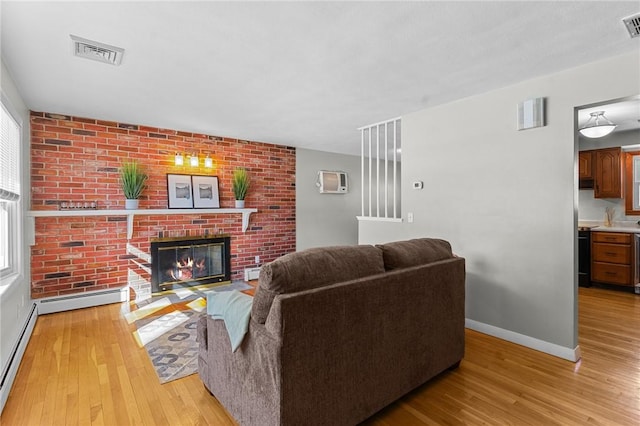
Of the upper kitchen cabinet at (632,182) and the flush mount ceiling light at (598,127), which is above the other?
the flush mount ceiling light at (598,127)

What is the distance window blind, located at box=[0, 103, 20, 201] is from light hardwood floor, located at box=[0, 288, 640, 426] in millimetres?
1387

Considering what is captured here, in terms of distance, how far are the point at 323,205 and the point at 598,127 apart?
417cm

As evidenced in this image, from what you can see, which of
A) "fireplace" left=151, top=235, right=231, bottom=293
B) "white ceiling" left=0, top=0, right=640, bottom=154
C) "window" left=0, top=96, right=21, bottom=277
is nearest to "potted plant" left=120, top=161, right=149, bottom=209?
"fireplace" left=151, top=235, right=231, bottom=293

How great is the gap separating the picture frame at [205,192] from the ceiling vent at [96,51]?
2.48 meters

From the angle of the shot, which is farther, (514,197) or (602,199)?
(602,199)

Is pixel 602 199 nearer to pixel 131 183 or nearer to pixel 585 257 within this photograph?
pixel 585 257

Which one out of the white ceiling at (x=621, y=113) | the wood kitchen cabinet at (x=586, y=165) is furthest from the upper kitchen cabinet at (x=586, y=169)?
the white ceiling at (x=621, y=113)

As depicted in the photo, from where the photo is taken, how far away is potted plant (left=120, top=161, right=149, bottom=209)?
161 inches

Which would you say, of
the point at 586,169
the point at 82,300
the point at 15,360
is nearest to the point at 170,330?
the point at 15,360

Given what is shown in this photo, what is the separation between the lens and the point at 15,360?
2447mm

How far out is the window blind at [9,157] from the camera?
2.55 meters

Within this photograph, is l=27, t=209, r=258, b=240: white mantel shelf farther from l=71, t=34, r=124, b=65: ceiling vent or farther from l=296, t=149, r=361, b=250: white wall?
l=71, t=34, r=124, b=65: ceiling vent

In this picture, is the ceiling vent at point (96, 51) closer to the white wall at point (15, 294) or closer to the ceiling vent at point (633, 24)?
the white wall at point (15, 294)

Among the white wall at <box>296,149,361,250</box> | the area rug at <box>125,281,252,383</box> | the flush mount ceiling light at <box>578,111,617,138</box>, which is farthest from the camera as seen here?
the white wall at <box>296,149,361,250</box>
